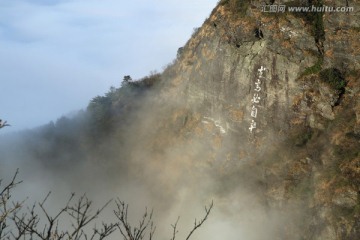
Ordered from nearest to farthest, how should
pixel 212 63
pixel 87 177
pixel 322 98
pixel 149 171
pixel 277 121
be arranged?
pixel 322 98 < pixel 277 121 < pixel 212 63 < pixel 149 171 < pixel 87 177

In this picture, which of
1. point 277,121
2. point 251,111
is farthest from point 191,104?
point 277,121

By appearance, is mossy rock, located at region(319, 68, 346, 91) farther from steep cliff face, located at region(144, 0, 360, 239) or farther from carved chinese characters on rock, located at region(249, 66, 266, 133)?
carved chinese characters on rock, located at region(249, 66, 266, 133)

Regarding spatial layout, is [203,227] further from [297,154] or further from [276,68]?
[276,68]

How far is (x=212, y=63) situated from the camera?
6706 cm

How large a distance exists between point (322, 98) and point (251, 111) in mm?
10709

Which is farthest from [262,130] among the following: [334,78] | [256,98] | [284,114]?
[334,78]

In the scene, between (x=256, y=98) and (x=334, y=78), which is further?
(x=256, y=98)

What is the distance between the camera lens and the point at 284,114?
56531 mm

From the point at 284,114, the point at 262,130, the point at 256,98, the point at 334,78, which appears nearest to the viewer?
the point at 334,78

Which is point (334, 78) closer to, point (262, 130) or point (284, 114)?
point (284, 114)

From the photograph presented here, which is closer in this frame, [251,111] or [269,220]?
[269,220]

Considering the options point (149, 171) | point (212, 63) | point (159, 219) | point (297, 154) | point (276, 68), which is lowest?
point (159, 219)

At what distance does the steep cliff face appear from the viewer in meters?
45.5

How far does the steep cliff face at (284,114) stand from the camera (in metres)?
45.5
